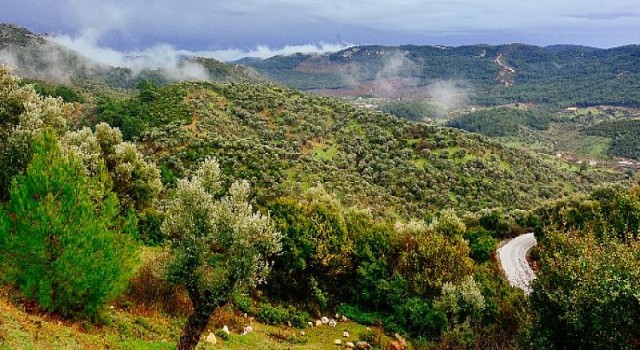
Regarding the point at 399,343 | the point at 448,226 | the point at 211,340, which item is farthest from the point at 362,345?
the point at 448,226

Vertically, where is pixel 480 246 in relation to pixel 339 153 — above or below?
below

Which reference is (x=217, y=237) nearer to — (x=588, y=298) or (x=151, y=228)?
(x=588, y=298)

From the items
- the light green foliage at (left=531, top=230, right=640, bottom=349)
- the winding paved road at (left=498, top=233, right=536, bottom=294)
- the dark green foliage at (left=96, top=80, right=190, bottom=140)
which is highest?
the dark green foliage at (left=96, top=80, right=190, bottom=140)

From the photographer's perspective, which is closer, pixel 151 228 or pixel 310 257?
pixel 310 257

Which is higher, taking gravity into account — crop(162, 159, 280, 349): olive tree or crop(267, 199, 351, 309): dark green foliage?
crop(162, 159, 280, 349): olive tree

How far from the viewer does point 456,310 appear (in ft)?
96.1

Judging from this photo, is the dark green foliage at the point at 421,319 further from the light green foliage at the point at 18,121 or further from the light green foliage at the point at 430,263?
the light green foliage at the point at 18,121

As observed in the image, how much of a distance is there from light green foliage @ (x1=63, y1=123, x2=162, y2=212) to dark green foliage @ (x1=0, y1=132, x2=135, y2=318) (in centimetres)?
1712

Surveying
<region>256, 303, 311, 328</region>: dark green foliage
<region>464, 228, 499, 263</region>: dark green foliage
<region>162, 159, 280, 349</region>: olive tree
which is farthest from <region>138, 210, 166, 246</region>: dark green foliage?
<region>464, 228, 499, 263</region>: dark green foliage

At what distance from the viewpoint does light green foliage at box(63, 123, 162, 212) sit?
36062 millimetres

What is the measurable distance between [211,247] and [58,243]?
5.69m

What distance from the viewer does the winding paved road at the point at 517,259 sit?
135ft

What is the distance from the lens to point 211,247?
1936 centimetres

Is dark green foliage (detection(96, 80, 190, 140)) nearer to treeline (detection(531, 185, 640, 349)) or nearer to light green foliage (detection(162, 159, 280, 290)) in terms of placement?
light green foliage (detection(162, 159, 280, 290))
